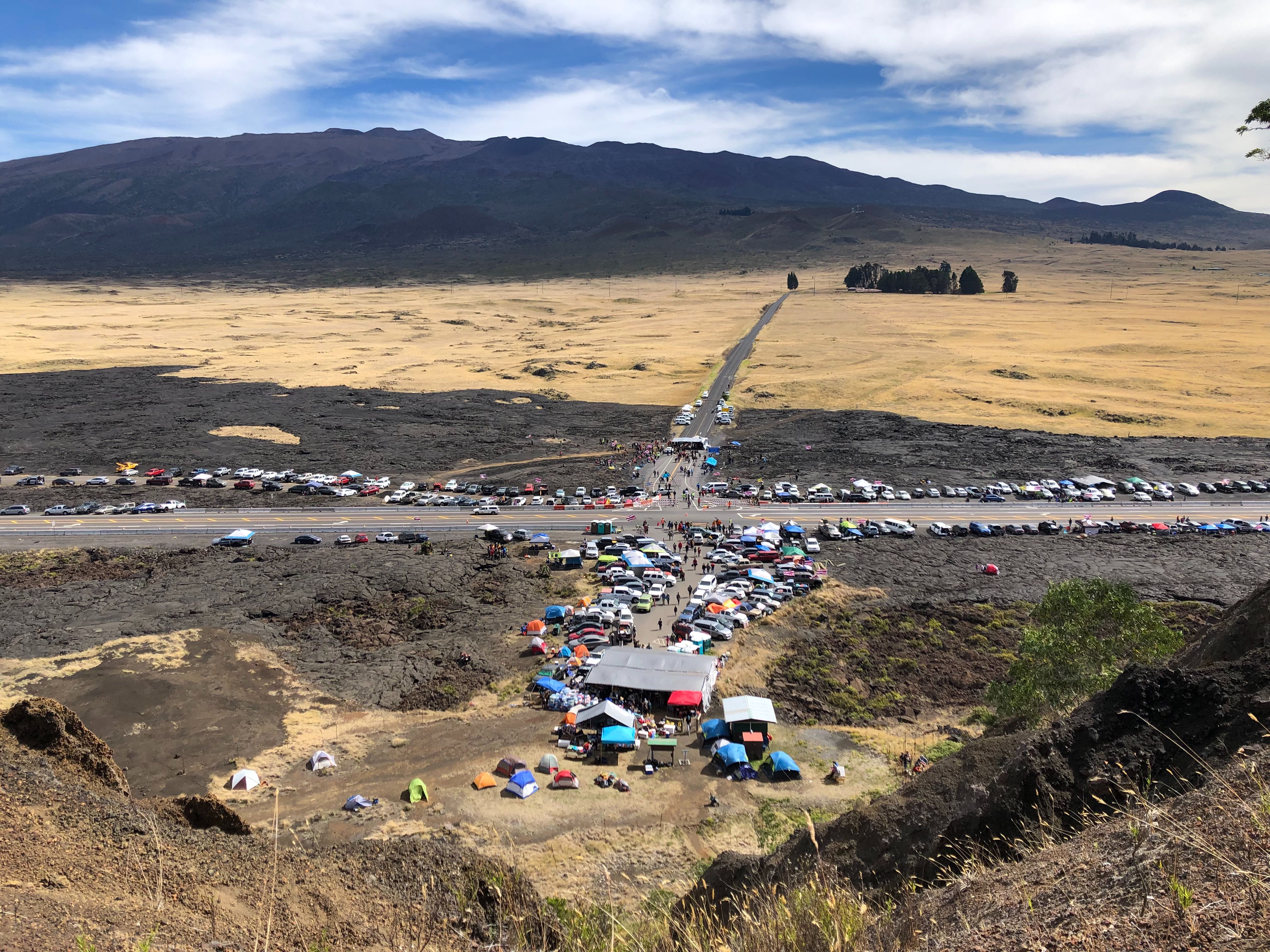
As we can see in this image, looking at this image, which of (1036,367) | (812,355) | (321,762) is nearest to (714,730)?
(321,762)

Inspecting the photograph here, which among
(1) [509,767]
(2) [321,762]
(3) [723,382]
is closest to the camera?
(1) [509,767]

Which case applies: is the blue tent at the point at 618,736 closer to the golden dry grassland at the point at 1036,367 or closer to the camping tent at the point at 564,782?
the camping tent at the point at 564,782

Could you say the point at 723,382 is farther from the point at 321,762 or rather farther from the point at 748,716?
the point at 321,762

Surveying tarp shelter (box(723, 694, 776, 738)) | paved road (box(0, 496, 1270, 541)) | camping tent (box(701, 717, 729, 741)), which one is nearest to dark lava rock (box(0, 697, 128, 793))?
camping tent (box(701, 717, 729, 741))

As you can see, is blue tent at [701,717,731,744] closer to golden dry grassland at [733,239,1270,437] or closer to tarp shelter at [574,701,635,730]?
tarp shelter at [574,701,635,730]

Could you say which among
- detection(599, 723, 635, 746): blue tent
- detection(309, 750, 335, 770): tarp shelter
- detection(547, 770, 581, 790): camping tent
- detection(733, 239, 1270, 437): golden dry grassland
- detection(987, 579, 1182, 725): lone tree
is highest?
detection(733, 239, 1270, 437): golden dry grassland

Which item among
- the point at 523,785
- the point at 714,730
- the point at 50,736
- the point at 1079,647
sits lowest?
the point at 523,785
